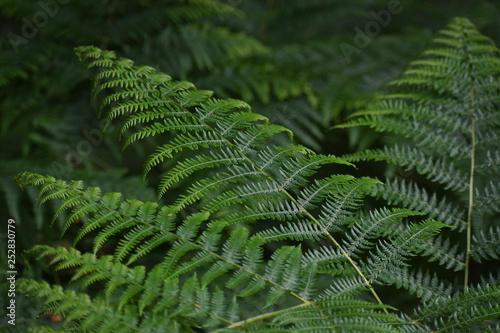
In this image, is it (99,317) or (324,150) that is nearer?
(99,317)

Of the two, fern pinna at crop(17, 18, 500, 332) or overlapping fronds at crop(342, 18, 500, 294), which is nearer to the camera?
fern pinna at crop(17, 18, 500, 332)

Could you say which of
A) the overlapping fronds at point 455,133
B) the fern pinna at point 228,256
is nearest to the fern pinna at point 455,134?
the overlapping fronds at point 455,133

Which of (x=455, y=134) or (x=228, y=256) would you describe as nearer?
(x=228, y=256)

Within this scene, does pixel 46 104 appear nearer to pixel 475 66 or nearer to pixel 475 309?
pixel 475 66

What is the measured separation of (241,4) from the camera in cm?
288

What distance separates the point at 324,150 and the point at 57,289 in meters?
1.64

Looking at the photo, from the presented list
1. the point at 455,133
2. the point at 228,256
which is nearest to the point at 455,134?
the point at 455,133

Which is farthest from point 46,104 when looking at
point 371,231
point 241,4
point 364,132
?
point 371,231

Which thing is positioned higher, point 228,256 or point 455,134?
point 455,134

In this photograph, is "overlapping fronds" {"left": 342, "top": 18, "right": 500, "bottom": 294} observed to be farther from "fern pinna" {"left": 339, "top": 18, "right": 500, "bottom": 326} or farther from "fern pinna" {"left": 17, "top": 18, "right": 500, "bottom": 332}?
"fern pinna" {"left": 17, "top": 18, "right": 500, "bottom": 332}

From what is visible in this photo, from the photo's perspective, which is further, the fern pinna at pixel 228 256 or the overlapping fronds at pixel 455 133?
the overlapping fronds at pixel 455 133

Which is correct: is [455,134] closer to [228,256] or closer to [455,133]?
[455,133]

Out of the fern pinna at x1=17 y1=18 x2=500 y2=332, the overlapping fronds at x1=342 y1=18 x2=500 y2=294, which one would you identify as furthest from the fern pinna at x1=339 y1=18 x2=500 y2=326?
the fern pinna at x1=17 y1=18 x2=500 y2=332

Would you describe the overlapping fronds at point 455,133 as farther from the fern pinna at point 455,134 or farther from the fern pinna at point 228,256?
the fern pinna at point 228,256
